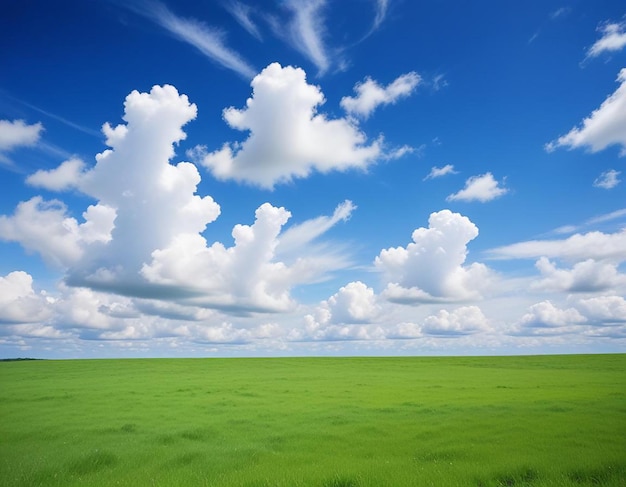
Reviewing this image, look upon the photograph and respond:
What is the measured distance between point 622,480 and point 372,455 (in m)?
7.41

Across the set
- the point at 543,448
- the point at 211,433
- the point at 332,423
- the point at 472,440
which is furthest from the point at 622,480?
the point at 211,433

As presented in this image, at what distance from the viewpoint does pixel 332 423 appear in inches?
872

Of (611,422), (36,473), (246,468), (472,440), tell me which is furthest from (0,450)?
(611,422)

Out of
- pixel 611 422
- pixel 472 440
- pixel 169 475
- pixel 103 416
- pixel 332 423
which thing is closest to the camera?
pixel 169 475

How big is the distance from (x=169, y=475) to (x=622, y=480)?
1317 cm

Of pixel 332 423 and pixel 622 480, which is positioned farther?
pixel 332 423

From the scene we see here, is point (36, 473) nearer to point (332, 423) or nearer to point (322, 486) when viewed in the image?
point (322, 486)

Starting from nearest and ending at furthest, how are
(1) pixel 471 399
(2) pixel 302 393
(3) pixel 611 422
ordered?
(3) pixel 611 422
(1) pixel 471 399
(2) pixel 302 393

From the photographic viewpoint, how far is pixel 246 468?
1422cm

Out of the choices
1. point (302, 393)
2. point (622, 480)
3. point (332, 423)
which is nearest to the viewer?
point (622, 480)

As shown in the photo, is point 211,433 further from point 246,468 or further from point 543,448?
point 543,448

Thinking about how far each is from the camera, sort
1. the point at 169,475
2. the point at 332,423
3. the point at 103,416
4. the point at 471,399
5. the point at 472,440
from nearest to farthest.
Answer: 1. the point at 169,475
2. the point at 472,440
3. the point at 332,423
4. the point at 103,416
5. the point at 471,399

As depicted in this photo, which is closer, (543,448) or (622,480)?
(622,480)

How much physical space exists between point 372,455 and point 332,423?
6843 millimetres
